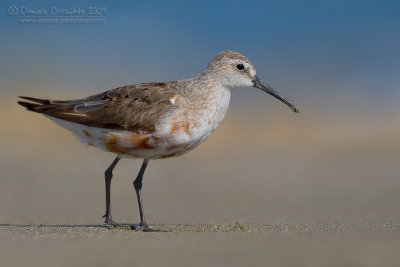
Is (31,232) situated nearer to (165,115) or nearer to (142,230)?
(142,230)

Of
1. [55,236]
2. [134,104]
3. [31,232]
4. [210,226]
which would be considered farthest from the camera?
[210,226]

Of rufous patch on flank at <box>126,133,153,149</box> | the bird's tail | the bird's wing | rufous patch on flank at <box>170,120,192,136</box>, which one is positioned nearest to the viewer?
rufous patch on flank at <box>170,120,192,136</box>

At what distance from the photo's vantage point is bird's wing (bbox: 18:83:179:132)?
432 inches

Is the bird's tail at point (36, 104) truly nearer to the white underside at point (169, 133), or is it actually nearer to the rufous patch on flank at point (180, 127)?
the white underside at point (169, 133)

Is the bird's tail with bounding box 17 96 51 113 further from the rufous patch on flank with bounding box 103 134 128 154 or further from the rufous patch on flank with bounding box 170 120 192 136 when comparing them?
the rufous patch on flank with bounding box 170 120 192 136

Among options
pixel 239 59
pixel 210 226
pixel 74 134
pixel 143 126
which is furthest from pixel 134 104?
pixel 210 226

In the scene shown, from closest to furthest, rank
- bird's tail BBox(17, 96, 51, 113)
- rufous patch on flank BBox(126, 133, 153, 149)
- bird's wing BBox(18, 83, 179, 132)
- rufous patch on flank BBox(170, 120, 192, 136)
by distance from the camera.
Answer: rufous patch on flank BBox(170, 120, 192, 136) < rufous patch on flank BBox(126, 133, 153, 149) < bird's wing BBox(18, 83, 179, 132) < bird's tail BBox(17, 96, 51, 113)

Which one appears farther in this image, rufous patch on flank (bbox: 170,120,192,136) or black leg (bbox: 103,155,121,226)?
black leg (bbox: 103,155,121,226)

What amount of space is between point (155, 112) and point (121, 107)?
2.35 feet

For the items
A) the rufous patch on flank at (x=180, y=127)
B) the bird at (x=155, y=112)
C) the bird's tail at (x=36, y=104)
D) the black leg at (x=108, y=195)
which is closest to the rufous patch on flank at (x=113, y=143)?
the bird at (x=155, y=112)

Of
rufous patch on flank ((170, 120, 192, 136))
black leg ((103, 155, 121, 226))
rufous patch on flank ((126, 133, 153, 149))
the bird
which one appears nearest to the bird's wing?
the bird

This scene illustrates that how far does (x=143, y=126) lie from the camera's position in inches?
428

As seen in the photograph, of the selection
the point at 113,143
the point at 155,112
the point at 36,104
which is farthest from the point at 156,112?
the point at 36,104

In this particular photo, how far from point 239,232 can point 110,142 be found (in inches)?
106
